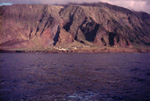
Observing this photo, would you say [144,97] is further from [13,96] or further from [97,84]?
[13,96]

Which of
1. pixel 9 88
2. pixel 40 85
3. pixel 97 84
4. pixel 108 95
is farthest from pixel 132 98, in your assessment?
pixel 9 88

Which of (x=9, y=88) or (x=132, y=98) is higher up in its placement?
(x=132, y=98)

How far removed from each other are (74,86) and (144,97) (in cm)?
1445

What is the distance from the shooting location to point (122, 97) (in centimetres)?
3128

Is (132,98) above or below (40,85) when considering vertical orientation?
above

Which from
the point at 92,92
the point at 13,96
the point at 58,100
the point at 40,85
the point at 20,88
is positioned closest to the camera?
the point at 58,100

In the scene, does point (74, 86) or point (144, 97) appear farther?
point (74, 86)

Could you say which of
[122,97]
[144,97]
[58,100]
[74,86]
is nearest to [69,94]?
[58,100]

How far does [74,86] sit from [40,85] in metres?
7.64

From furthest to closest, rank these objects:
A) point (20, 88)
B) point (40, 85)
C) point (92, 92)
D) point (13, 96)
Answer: point (40, 85)
point (20, 88)
point (92, 92)
point (13, 96)

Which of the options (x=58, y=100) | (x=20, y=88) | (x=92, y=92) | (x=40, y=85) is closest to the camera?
(x=58, y=100)

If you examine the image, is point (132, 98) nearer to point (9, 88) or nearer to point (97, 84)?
point (97, 84)

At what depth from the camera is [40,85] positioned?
4003 centimetres

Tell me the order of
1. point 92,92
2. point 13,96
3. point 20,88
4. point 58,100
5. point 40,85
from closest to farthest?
point 58,100, point 13,96, point 92,92, point 20,88, point 40,85
